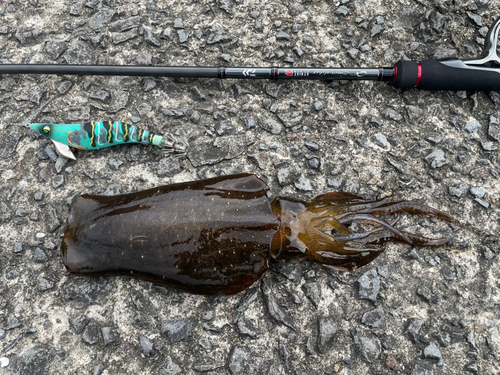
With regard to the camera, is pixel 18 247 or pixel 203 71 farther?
pixel 203 71

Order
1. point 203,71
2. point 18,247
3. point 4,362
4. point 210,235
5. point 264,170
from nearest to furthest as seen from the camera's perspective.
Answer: point 210,235 < point 4,362 < point 18,247 < point 264,170 < point 203,71

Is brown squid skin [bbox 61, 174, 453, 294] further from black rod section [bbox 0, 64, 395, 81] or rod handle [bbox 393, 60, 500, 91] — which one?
rod handle [bbox 393, 60, 500, 91]

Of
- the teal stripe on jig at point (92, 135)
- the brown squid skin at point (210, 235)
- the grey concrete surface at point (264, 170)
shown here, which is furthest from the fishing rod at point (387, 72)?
the brown squid skin at point (210, 235)

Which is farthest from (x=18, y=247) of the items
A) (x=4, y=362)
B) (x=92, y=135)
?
(x=92, y=135)

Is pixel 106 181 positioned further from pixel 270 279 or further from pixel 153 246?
pixel 270 279

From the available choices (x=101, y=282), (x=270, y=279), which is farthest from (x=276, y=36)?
(x=101, y=282)

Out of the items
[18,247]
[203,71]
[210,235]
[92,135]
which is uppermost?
[203,71]

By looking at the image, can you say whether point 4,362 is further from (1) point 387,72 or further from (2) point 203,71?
(1) point 387,72
